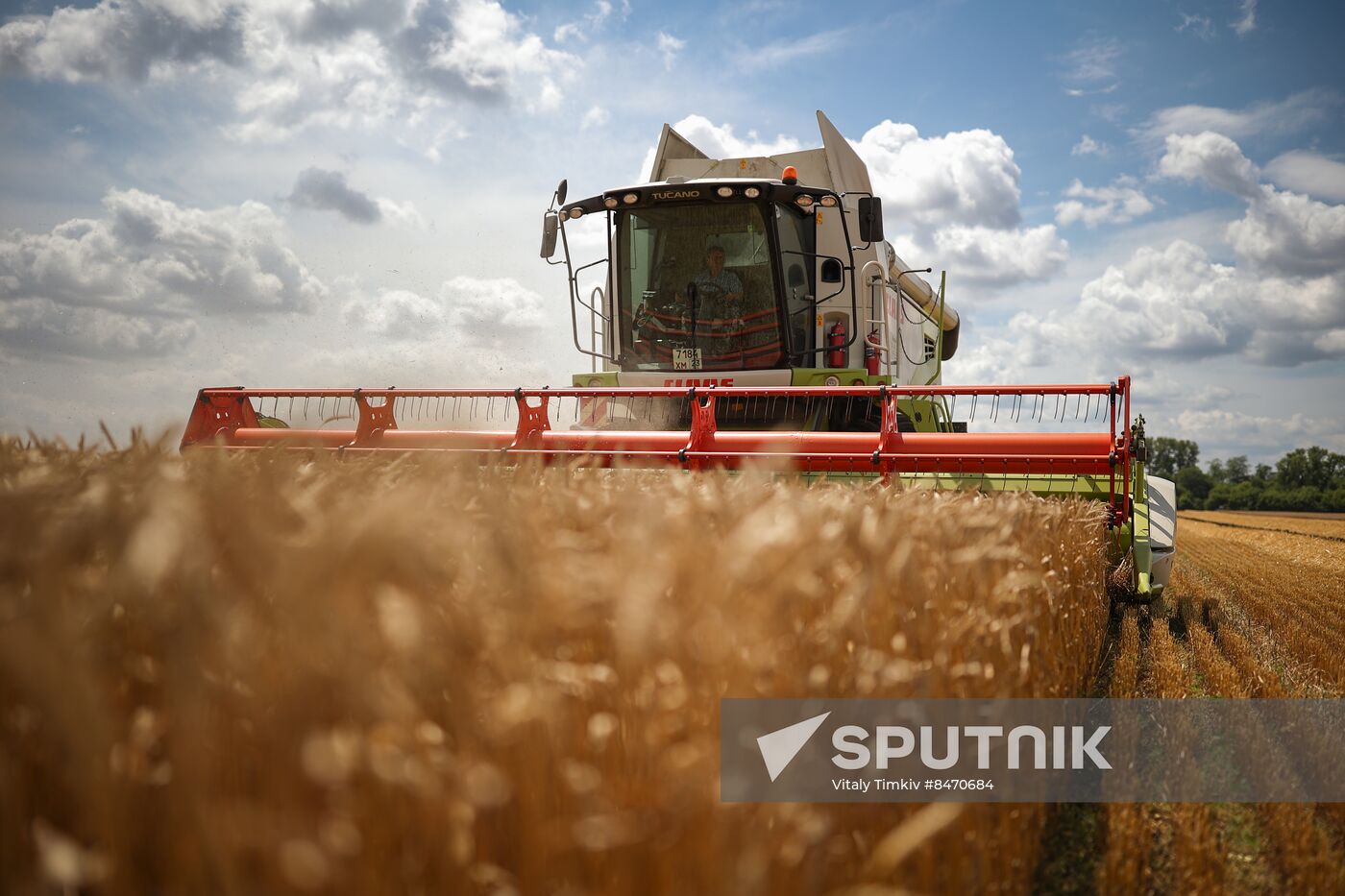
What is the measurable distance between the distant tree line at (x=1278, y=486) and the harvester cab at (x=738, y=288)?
55.5m

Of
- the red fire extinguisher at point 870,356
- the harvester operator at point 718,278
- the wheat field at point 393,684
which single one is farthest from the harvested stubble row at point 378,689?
the red fire extinguisher at point 870,356

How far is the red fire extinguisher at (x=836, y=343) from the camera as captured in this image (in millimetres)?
7566

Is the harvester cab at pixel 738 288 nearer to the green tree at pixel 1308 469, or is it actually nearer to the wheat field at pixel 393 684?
the wheat field at pixel 393 684

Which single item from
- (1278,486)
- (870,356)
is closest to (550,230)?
(870,356)

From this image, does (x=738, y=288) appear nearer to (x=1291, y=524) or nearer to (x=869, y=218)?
(x=869, y=218)

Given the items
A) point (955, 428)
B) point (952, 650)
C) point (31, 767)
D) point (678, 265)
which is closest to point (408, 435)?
point (678, 265)

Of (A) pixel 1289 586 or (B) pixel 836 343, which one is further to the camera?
(A) pixel 1289 586

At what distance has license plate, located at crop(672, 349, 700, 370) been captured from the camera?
24.1ft

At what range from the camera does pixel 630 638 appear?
0.88 meters

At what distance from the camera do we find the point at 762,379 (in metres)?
7.13
